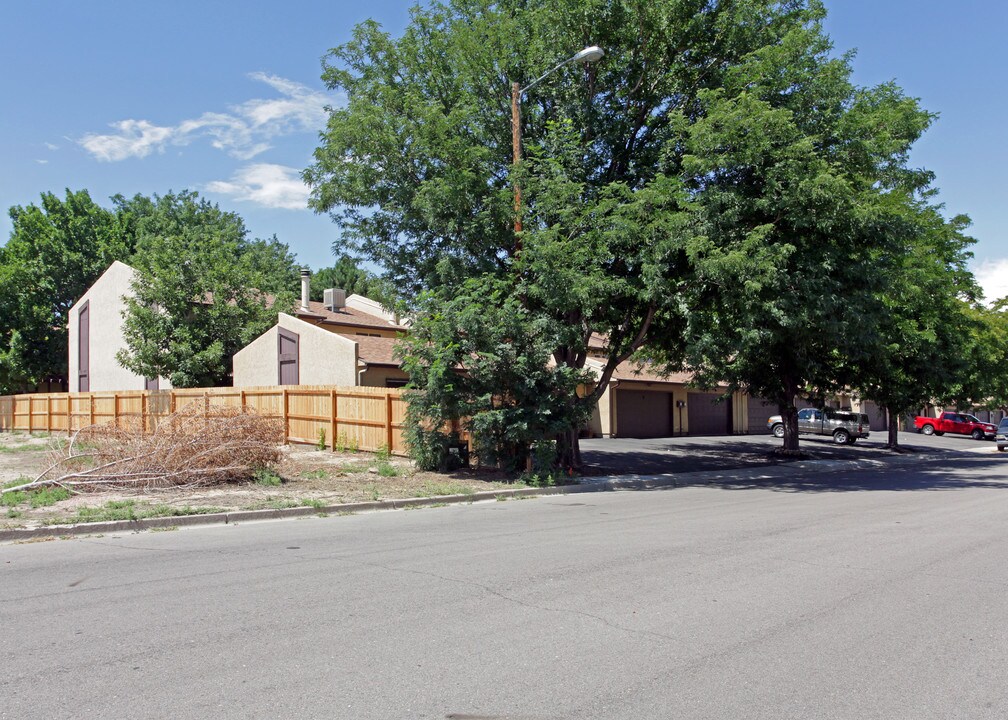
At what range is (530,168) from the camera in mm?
19172

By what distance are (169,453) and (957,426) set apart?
4996cm

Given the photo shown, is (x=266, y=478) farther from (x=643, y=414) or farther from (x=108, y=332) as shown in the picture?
(x=108, y=332)

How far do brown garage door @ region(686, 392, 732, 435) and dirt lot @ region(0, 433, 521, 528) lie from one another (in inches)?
925

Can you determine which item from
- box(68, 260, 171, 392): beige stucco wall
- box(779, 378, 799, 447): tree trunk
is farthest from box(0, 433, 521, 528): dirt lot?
box(68, 260, 171, 392): beige stucco wall

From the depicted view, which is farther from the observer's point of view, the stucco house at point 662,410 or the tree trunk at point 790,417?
the stucco house at point 662,410

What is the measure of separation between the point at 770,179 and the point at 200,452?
42.7 feet

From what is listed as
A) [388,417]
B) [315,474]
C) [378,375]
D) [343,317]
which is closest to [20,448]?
[378,375]

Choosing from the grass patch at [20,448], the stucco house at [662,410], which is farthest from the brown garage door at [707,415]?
the grass patch at [20,448]

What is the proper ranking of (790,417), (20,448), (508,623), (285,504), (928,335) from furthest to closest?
(790,417) → (928,335) → (20,448) → (285,504) → (508,623)

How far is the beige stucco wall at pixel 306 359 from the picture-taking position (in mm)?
26750

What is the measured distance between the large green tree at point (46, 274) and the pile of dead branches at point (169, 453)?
3611 centimetres

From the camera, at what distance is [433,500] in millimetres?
14086

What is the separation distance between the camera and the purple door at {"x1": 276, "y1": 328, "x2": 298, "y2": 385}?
94.7 ft

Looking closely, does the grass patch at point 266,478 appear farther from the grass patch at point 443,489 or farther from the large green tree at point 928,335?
the large green tree at point 928,335
